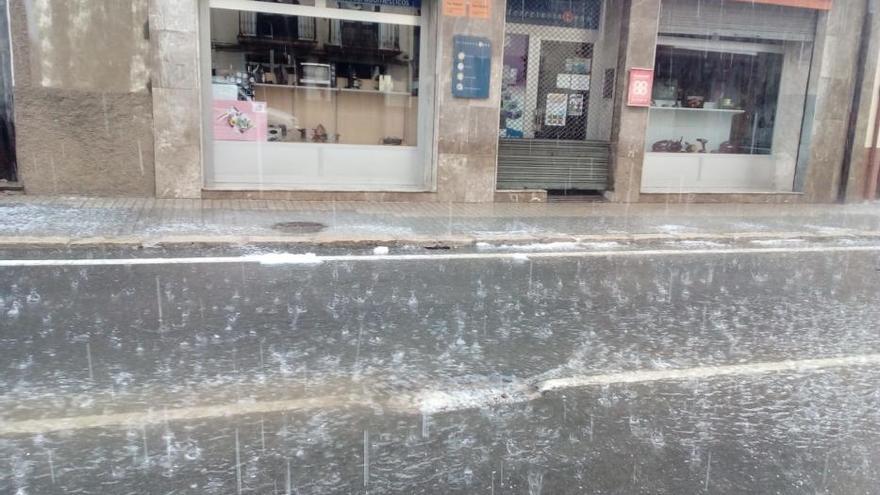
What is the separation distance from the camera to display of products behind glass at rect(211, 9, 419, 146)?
10.8m

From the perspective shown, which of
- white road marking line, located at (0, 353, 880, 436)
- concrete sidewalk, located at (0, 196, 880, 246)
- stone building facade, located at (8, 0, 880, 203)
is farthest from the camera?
stone building facade, located at (8, 0, 880, 203)

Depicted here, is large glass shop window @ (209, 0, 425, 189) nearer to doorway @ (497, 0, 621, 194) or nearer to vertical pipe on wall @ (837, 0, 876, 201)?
doorway @ (497, 0, 621, 194)

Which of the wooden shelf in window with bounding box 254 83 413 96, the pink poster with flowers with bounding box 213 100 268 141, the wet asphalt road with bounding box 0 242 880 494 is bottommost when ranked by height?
the wet asphalt road with bounding box 0 242 880 494

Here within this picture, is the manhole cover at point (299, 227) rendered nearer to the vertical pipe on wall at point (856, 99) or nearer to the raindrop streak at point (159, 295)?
the raindrop streak at point (159, 295)

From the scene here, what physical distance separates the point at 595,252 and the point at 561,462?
5263 mm

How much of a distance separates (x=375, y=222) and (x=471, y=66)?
3505 millimetres

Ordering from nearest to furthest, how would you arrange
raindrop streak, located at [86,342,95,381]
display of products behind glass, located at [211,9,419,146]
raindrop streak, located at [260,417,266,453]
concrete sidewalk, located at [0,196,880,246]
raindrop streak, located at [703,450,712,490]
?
raindrop streak, located at [703,450,712,490]
raindrop streak, located at [260,417,266,453]
raindrop streak, located at [86,342,95,381]
concrete sidewalk, located at [0,196,880,246]
display of products behind glass, located at [211,9,419,146]

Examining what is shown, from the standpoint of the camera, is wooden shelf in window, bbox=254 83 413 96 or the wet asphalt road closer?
the wet asphalt road

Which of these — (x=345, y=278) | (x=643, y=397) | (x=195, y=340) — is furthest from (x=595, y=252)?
(x=195, y=340)

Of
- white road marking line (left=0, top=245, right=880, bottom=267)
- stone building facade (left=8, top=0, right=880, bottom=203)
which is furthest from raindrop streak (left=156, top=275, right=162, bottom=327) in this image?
stone building facade (left=8, top=0, right=880, bottom=203)

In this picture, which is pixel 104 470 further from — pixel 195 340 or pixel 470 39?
pixel 470 39

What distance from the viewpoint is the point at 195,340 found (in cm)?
473

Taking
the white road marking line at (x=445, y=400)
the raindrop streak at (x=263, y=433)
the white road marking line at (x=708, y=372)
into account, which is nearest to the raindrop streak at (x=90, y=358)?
the white road marking line at (x=445, y=400)

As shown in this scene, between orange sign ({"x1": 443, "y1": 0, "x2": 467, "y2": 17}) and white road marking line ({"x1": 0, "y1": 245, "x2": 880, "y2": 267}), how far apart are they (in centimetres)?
481
